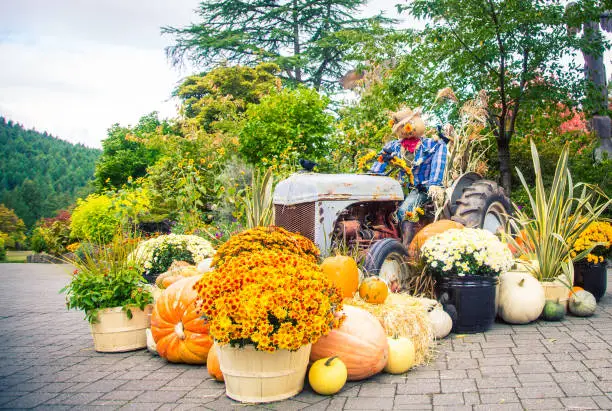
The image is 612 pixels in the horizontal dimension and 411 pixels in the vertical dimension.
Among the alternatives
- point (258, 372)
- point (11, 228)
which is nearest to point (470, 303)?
point (258, 372)

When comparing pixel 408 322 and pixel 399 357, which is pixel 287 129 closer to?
pixel 408 322

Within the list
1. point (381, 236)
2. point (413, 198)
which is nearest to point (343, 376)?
point (381, 236)

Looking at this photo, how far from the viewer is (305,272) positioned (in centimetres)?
338

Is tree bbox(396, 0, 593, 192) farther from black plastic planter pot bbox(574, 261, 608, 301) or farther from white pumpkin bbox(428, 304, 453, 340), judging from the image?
white pumpkin bbox(428, 304, 453, 340)

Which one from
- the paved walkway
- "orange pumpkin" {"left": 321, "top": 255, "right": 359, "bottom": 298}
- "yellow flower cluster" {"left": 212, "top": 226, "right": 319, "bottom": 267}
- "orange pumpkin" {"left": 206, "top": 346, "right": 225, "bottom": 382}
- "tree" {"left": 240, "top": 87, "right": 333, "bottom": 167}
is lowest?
the paved walkway

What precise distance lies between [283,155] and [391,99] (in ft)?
8.20

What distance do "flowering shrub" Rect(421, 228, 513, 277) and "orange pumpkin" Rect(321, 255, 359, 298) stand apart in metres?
0.83

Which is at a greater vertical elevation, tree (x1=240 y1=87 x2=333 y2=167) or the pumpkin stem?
tree (x1=240 y1=87 x2=333 y2=167)

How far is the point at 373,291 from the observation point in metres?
4.29

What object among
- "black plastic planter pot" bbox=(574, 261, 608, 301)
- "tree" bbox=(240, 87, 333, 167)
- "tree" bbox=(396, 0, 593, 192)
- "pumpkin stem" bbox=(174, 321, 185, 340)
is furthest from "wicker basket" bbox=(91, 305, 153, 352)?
"tree" bbox=(396, 0, 593, 192)

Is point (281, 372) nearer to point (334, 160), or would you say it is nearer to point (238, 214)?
point (238, 214)

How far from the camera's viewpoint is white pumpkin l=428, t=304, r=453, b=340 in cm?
451

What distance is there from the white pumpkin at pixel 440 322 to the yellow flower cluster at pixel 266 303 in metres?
1.37

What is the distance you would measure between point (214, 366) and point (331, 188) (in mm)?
2051
